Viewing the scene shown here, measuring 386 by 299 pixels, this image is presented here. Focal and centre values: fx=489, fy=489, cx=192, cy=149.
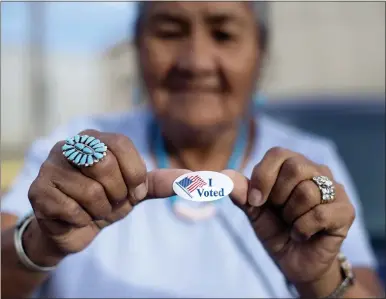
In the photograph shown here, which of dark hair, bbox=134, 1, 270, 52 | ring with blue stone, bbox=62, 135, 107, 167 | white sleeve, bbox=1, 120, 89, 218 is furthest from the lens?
dark hair, bbox=134, 1, 270, 52

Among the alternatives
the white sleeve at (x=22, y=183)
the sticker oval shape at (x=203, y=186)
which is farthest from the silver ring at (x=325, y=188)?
the white sleeve at (x=22, y=183)

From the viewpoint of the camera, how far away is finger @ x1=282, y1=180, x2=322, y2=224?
0.63m

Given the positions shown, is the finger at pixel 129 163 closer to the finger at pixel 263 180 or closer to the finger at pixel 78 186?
the finger at pixel 78 186

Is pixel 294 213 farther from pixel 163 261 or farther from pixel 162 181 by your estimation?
pixel 163 261

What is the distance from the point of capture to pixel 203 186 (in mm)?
586

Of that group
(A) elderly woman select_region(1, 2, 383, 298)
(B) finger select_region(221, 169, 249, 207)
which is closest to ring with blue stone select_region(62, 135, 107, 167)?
(A) elderly woman select_region(1, 2, 383, 298)

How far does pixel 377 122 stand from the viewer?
5.39ft

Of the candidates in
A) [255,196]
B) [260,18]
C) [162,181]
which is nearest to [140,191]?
[162,181]

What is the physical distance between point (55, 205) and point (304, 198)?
1.03ft

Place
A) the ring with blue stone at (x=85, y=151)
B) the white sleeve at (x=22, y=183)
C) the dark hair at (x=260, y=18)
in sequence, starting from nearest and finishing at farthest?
1. the ring with blue stone at (x=85, y=151)
2. the white sleeve at (x=22, y=183)
3. the dark hair at (x=260, y=18)

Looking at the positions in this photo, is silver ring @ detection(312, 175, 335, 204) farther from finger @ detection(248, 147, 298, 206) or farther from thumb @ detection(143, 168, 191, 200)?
thumb @ detection(143, 168, 191, 200)

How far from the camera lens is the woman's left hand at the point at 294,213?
0.63 metres

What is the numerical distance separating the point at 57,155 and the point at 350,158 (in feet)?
4.05

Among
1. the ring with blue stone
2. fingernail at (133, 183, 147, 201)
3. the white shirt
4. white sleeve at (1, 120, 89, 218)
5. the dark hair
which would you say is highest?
the dark hair
